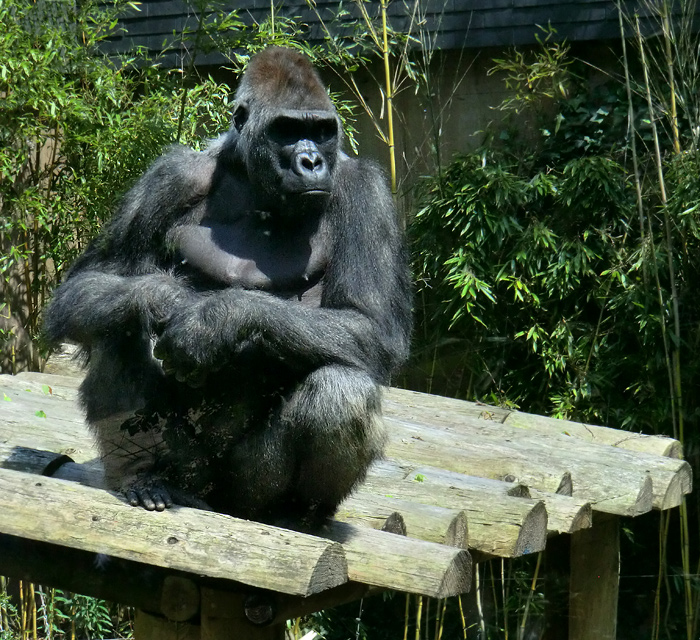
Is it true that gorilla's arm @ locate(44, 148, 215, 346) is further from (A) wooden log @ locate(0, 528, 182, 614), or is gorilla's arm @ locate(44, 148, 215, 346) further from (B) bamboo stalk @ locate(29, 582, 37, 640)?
(B) bamboo stalk @ locate(29, 582, 37, 640)

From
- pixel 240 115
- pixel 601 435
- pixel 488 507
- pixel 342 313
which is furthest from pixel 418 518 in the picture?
pixel 601 435

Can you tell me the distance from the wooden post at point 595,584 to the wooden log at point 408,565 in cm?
192

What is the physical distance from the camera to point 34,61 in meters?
5.37

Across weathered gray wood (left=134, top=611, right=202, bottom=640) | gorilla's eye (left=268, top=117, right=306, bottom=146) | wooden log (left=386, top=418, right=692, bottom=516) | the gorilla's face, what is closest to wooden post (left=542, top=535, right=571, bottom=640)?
wooden log (left=386, top=418, right=692, bottom=516)

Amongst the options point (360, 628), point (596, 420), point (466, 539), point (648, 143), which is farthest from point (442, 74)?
point (466, 539)

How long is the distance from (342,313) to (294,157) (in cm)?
→ 54

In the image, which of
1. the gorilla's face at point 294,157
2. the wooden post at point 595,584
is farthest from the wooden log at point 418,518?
the wooden post at point 595,584

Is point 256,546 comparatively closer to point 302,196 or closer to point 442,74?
point 302,196

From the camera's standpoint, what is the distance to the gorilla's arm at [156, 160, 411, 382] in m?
2.96

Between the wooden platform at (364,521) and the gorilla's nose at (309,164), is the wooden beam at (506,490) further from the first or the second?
the gorilla's nose at (309,164)

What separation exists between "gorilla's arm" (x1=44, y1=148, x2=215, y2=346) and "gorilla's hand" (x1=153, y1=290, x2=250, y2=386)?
143 millimetres

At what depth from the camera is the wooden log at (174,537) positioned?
2.50 metres

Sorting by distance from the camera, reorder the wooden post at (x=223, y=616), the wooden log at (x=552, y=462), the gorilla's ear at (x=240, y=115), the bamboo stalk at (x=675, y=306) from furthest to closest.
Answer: the bamboo stalk at (x=675, y=306)
the wooden log at (x=552, y=462)
the gorilla's ear at (x=240, y=115)
the wooden post at (x=223, y=616)

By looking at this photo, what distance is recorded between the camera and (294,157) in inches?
129
